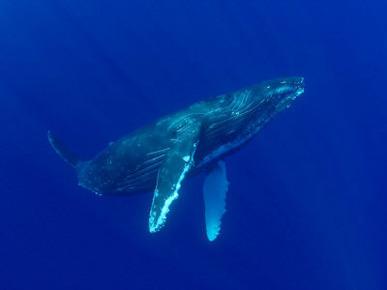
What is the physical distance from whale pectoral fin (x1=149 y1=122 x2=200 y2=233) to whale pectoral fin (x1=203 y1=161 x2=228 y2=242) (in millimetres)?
2178

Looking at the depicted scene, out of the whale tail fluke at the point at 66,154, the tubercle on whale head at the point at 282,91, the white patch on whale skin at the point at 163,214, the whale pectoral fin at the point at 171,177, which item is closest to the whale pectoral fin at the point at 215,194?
the tubercle on whale head at the point at 282,91

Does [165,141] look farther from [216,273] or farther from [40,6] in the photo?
[40,6]

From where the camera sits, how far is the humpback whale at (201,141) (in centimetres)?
702

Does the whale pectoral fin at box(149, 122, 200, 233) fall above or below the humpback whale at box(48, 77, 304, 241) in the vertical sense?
below

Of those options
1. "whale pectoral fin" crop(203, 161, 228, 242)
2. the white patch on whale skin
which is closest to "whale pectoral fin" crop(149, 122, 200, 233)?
the white patch on whale skin

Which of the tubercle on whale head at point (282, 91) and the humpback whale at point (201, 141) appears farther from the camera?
the tubercle on whale head at point (282, 91)

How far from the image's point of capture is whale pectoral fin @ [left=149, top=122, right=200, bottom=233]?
18.9ft

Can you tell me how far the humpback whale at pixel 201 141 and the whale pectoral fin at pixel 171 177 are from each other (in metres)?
0.02

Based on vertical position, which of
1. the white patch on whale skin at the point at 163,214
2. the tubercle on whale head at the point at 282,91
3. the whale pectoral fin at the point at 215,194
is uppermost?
the tubercle on whale head at the point at 282,91

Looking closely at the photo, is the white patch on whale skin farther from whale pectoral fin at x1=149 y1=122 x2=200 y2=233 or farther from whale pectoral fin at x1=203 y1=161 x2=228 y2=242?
whale pectoral fin at x1=203 y1=161 x2=228 y2=242

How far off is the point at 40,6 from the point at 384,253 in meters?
20.5

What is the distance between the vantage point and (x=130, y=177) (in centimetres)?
778

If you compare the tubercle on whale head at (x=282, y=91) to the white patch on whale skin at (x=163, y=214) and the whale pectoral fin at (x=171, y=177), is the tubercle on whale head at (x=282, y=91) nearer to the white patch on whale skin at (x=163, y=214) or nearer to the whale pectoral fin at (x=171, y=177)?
the whale pectoral fin at (x=171, y=177)

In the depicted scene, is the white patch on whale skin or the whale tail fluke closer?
the white patch on whale skin
